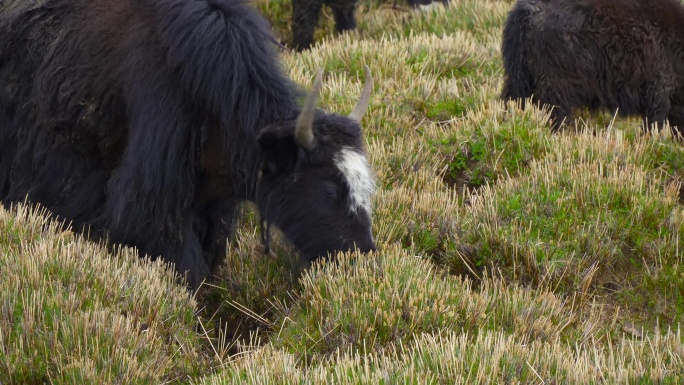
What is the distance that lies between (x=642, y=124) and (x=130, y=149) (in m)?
4.45

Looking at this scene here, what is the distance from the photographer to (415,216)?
6332 millimetres

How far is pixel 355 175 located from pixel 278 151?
432mm

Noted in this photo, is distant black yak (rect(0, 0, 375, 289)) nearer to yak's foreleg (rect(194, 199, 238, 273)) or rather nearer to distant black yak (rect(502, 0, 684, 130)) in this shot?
yak's foreleg (rect(194, 199, 238, 273))

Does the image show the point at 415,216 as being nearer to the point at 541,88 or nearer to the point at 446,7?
the point at 541,88

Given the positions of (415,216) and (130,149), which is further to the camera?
(415,216)

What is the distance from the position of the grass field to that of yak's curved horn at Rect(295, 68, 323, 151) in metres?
0.66

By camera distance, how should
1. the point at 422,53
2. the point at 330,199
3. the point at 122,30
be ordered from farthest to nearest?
1. the point at 422,53
2. the point at 122,30
3. the point at 330,199

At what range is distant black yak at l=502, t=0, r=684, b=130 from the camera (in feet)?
25.9

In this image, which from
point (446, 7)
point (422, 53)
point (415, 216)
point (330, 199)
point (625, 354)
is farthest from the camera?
point (446, 7)

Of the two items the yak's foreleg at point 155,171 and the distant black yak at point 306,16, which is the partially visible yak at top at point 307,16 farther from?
the yak's foreleg at point 155,171

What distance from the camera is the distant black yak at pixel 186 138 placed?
5.19 meters

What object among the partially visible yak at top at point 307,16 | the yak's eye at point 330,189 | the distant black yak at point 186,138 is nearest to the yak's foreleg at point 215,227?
the distant black yak at point 186,138

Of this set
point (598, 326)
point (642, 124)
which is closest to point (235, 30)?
point (598, 326)

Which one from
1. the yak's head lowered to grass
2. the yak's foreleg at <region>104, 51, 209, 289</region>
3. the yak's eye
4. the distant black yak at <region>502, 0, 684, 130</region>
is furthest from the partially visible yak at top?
the yak's eye
